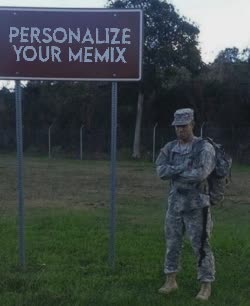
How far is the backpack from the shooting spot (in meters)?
Answer: 5.72

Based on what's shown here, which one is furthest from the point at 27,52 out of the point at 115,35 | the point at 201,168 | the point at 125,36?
the point at 201,168

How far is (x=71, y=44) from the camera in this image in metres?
6.58

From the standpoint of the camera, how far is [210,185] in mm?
5793

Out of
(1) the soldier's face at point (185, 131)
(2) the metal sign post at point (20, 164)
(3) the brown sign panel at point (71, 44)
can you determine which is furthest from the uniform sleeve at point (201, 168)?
(2) the metal sign post at point (20, 164)

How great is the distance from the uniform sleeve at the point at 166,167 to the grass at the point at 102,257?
1157 mm

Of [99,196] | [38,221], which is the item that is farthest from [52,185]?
A: [38,221]

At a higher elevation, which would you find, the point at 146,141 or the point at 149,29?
the point at 149,29

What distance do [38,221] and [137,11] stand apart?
4.97 m

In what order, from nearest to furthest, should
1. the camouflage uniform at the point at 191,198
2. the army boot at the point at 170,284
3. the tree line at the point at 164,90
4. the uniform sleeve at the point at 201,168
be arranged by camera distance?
the uniform sleeve at the point at 201,168
the camouflage uniform at the point at 191,198
the army boot at the point at 170,284
the tree line at the point at 164,90

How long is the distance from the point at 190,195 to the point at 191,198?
0.10 ft

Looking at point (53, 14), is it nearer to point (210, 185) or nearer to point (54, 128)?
point (210, 185)

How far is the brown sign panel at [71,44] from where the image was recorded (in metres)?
6.54

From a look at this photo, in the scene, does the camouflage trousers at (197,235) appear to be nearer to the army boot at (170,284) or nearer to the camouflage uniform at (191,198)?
the camouflage uniform at (191,198)

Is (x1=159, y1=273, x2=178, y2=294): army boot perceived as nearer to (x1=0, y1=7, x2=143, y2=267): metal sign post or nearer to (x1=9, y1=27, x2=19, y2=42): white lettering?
(x1=0, y1=7, x2=143, y2=267): metal sign post
